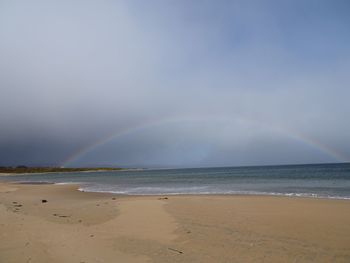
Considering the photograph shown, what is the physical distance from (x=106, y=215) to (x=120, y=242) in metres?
5.16

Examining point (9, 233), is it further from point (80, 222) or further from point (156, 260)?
point (156, 260)

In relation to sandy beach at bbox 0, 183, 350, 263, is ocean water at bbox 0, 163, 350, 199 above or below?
below

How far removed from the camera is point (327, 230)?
8.88 meters

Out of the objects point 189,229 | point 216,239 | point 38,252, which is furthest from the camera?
point 189,229

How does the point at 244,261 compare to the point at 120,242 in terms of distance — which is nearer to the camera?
the point at 244,261

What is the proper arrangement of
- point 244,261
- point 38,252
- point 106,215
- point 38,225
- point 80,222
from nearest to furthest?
point 244,261, point 38,252, point 38,225, point 80,222, point 106,215

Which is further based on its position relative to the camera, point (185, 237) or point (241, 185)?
point (241, 185)

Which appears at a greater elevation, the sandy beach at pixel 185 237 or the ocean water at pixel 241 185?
the sandy beach at pixel 185 237

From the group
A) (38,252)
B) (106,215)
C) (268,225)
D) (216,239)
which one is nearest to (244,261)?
(216,239)

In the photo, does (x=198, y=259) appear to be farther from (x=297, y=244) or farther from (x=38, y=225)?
(x=38, y=225)

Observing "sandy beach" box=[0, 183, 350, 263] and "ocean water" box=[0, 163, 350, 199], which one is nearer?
"sandy beach" box=[0, 183, 350, 263]

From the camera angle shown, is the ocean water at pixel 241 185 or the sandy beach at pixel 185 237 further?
the ocean water at pixel 241 185

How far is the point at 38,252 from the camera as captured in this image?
22.4ft

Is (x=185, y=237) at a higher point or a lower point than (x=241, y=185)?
higher
